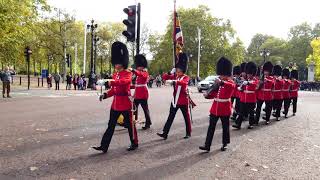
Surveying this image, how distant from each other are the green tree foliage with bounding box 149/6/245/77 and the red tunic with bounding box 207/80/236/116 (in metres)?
64.7

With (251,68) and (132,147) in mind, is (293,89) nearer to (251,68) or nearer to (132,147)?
(251,68)

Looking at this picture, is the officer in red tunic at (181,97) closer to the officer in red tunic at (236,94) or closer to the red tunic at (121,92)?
the red tunic at (121,92)

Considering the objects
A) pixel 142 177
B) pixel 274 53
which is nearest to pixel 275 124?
pixel 142 177

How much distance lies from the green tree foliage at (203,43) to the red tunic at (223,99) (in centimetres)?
6474

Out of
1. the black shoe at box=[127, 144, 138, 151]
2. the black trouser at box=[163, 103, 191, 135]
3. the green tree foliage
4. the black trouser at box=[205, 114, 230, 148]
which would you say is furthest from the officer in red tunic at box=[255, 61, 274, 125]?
the green tree foliage

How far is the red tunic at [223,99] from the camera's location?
837 centimetres

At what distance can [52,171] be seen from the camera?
21.0 ft

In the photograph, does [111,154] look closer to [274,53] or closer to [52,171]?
[52,171]

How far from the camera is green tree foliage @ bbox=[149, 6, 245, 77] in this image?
74000 mm

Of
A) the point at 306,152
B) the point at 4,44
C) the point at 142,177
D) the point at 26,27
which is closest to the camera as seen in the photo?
the point at 142,177

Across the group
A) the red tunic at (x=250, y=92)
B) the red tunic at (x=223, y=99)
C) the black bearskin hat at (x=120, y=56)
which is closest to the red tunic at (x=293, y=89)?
the red tunic at (x=250, y=92)

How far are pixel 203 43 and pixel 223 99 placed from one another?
6703 cm

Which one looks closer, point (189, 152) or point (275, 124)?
point (189, 152)

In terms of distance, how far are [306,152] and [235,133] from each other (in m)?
2.60
